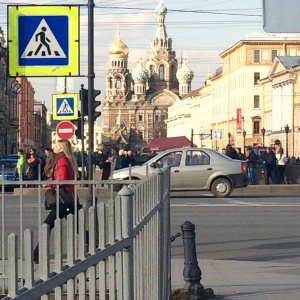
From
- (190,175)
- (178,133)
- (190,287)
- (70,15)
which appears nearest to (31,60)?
(70,15)

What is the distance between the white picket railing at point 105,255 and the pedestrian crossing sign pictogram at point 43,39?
5.80 meters

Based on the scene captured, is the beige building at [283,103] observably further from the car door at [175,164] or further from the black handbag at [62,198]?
the black handbag at [62,198]

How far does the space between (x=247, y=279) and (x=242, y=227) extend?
682cm

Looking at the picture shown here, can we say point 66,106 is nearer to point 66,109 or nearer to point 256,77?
point 66,109

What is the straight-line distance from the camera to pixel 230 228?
18.2 m

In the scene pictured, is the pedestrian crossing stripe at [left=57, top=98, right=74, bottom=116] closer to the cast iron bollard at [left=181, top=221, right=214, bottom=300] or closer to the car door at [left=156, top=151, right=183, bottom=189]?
the car door at [left=156, top=151, right=183, bottom=189]

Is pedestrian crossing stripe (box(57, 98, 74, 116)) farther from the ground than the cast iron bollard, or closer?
farther from the ground

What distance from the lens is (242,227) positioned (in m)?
18.4

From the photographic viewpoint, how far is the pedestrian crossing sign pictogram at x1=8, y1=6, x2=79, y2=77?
1318 cm

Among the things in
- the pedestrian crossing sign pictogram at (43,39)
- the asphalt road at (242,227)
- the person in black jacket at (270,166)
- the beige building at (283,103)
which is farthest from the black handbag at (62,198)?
the beige building at (283,103)

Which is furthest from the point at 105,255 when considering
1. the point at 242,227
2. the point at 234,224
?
the point at 234,224

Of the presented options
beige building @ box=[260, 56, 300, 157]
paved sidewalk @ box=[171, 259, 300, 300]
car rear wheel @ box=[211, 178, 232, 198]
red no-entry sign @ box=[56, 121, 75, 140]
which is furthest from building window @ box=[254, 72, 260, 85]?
paved sidewalk @ box=[171, 259, 300, 300]

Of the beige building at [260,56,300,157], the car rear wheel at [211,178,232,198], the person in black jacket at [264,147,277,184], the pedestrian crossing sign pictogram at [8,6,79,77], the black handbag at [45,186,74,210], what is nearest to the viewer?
the black handbag at [45,186,74,210]

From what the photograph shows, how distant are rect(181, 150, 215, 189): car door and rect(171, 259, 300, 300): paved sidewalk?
1559 centimetres
